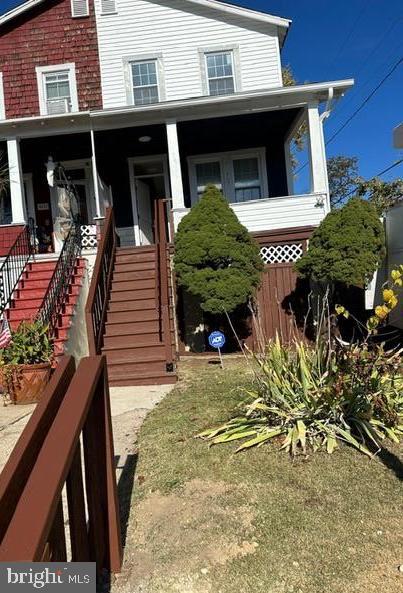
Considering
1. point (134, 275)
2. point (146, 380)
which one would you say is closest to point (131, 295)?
point (134, 275)

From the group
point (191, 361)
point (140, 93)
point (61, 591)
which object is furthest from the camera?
point (140, 93)

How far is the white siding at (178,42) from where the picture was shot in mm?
13125

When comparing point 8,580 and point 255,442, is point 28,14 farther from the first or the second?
point 8,580

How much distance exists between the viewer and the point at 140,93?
43.7ft

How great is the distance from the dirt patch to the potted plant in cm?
374

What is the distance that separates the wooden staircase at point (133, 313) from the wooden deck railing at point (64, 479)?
4708 mm

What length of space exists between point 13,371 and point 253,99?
24.2ft

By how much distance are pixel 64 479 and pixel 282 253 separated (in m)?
8.91

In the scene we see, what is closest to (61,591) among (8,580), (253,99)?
(8,580)

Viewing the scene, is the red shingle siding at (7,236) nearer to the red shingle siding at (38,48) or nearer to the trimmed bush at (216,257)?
the red shingle siding at (38,48)

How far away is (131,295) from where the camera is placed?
9258 mm

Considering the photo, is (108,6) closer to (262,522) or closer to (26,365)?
(26,365)

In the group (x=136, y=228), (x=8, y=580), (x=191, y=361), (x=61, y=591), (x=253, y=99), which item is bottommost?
(x=191, y=361)

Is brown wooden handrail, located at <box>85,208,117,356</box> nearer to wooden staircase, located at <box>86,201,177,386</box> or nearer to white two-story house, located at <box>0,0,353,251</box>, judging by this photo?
wooden staircase, located at <box>86,201,177,386</box>
